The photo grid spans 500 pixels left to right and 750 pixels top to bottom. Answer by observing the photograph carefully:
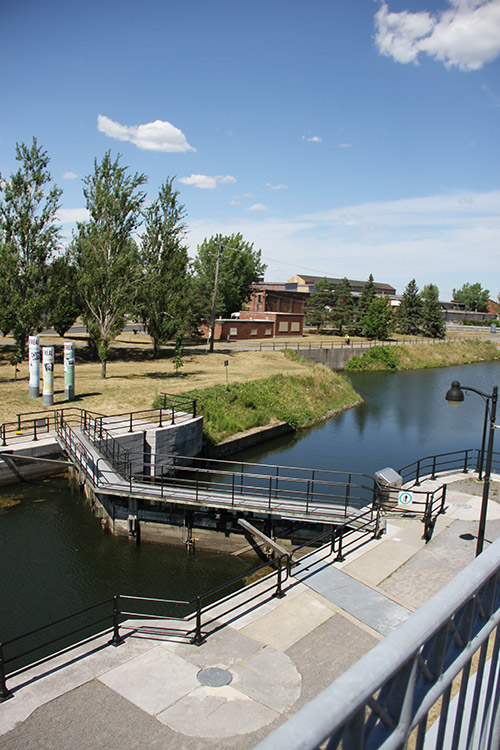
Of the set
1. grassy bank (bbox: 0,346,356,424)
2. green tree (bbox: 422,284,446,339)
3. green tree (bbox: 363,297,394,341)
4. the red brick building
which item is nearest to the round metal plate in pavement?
grassy bank (bbox: 0,346,356,424)

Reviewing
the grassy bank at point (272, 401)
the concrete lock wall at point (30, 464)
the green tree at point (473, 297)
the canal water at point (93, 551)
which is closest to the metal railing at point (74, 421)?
the concrete lock wall at point (30, 464)

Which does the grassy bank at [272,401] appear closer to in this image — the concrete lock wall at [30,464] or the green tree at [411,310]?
the concrete lock wall at [30,464]

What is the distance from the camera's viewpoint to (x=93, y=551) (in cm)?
1593

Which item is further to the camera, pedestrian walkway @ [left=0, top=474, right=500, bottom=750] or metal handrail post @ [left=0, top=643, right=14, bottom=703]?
metal handrail post @ [left=0, top=643, right=14, bottom=703]

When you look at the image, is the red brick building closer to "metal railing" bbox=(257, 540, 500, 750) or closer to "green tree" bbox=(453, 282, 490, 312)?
"metal railing" bbox=(257, 540, 500, 750)

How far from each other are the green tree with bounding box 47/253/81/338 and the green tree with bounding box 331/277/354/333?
4837 cm

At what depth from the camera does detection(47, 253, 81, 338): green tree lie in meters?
36.5

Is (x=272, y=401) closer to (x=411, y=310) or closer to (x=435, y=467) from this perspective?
(x=435, y=467)

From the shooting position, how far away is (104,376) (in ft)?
114

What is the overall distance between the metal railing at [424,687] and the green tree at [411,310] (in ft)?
293

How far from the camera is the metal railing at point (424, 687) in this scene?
1.27 m

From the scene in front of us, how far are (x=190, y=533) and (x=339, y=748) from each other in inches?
619

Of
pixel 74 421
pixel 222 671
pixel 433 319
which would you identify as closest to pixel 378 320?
pixel 433 319

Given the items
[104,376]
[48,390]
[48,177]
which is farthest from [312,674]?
[48,177]
